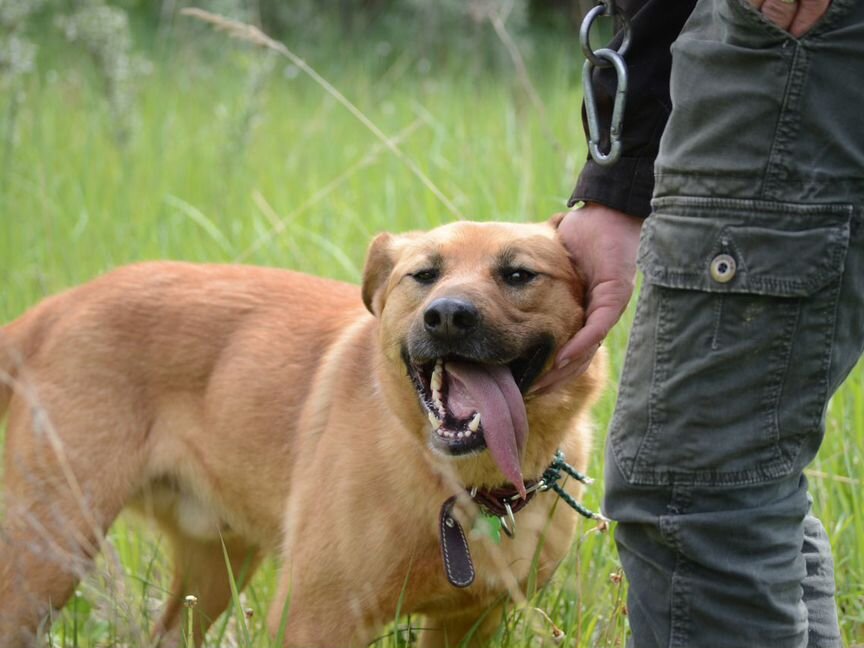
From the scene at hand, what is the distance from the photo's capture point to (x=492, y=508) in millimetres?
2736

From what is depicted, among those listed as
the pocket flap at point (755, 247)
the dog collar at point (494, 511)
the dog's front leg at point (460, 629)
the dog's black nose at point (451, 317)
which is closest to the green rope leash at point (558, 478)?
the dog collar at point (494, 511)

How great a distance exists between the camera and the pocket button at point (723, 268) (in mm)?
1647

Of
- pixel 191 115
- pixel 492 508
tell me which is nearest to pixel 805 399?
pixel 492 508

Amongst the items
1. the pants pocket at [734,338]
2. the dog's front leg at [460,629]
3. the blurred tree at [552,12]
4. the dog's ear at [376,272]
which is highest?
the pants pocket at [734,338]

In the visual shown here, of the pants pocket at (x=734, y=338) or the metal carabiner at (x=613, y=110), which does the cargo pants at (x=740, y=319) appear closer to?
the pants pocket at (x=734, y=338)

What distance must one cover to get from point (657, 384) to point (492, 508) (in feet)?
3.57

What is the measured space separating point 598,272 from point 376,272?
0.75 meters

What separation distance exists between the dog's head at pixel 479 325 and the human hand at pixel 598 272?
0.18 feet

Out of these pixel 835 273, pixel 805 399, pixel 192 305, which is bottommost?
pixel 192 305

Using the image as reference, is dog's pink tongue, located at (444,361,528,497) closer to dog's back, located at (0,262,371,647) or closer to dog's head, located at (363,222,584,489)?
dog's head, located at (363,222,584,489)

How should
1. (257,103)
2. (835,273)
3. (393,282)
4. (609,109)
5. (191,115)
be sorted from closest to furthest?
(835,273), (609,109), (393,282), (257,103), (191,115)

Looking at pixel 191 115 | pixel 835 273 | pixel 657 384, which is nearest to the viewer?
pixel 835 273

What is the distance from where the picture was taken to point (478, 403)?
8.19 ft

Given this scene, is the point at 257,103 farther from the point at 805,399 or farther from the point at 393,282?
the point at 805,399
